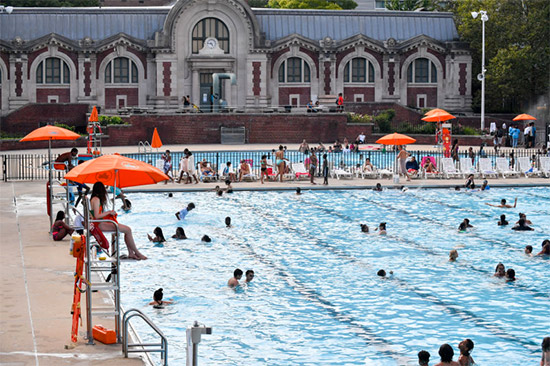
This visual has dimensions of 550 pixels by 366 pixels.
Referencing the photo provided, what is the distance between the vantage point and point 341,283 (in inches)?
799

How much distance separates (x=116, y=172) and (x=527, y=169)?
26734 millimetres

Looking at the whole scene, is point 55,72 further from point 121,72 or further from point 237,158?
point 237,158

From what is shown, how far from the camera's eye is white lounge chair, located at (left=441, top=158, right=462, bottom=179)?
129 ft

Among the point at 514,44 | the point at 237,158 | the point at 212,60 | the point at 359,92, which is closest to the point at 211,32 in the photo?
the point at 212,60

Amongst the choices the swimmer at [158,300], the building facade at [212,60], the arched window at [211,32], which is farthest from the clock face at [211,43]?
the swimmer at [158,300]

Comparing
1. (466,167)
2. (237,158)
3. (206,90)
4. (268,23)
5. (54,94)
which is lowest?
(466,167)

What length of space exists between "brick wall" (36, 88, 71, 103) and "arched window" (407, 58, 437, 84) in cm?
2519

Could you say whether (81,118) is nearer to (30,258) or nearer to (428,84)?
(428,84)

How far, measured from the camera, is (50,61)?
212ft

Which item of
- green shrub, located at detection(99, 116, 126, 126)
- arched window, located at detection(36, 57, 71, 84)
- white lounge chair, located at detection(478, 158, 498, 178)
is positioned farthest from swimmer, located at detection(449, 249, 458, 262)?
arched window, located at detection(36, 57, 71, 84)

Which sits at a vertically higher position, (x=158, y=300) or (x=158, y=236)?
(x=158, y=236)

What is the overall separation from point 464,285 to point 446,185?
17.1 metres

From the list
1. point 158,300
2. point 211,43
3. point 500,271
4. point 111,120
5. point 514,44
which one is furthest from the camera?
point 211,43

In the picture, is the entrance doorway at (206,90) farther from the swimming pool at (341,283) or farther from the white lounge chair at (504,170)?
the swimming pool at (341,283)
